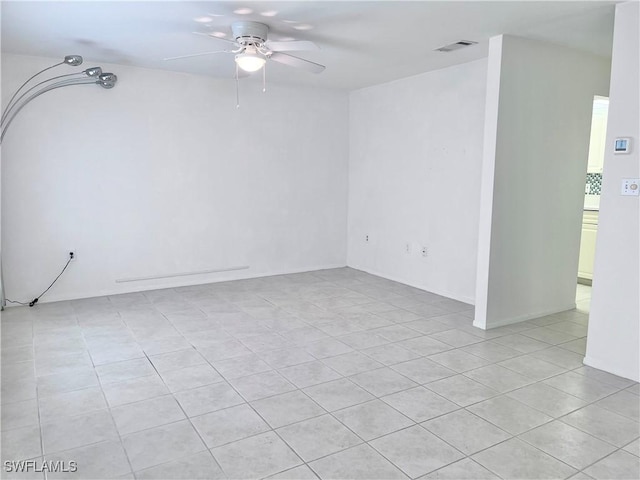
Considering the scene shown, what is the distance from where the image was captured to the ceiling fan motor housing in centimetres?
333

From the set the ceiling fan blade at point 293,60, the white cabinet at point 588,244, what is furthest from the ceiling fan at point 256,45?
the white cabinet at point 588,244

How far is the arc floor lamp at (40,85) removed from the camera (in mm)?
4422

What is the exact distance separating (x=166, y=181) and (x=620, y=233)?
4.36 m

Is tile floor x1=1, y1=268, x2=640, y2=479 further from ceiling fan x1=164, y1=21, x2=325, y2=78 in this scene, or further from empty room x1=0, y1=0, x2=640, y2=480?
Answer: ceiling fan x1=164, y1=21, x2=325, y2=78

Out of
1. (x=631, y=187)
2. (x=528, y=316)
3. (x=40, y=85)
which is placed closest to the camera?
(x=631, y=187)

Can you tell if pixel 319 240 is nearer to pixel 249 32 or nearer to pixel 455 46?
pixel 455 46

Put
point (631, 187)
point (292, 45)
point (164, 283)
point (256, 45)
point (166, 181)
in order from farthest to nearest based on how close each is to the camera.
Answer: point (164, 283) → point (166, 181) → point (256, 45) → point (292, 45) → point (631, 187)

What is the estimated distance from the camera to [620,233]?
308 centimetres

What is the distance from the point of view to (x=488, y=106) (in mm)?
3859

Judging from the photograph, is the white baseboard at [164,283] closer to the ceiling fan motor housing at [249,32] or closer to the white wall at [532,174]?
the white wall at [532,174]

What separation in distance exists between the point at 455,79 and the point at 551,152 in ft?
4.22

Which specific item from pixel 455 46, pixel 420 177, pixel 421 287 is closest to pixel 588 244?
pixel 421 287

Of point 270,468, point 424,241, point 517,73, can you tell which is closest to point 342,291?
point 424,241

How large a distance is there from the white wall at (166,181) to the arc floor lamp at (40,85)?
0.21 ft
